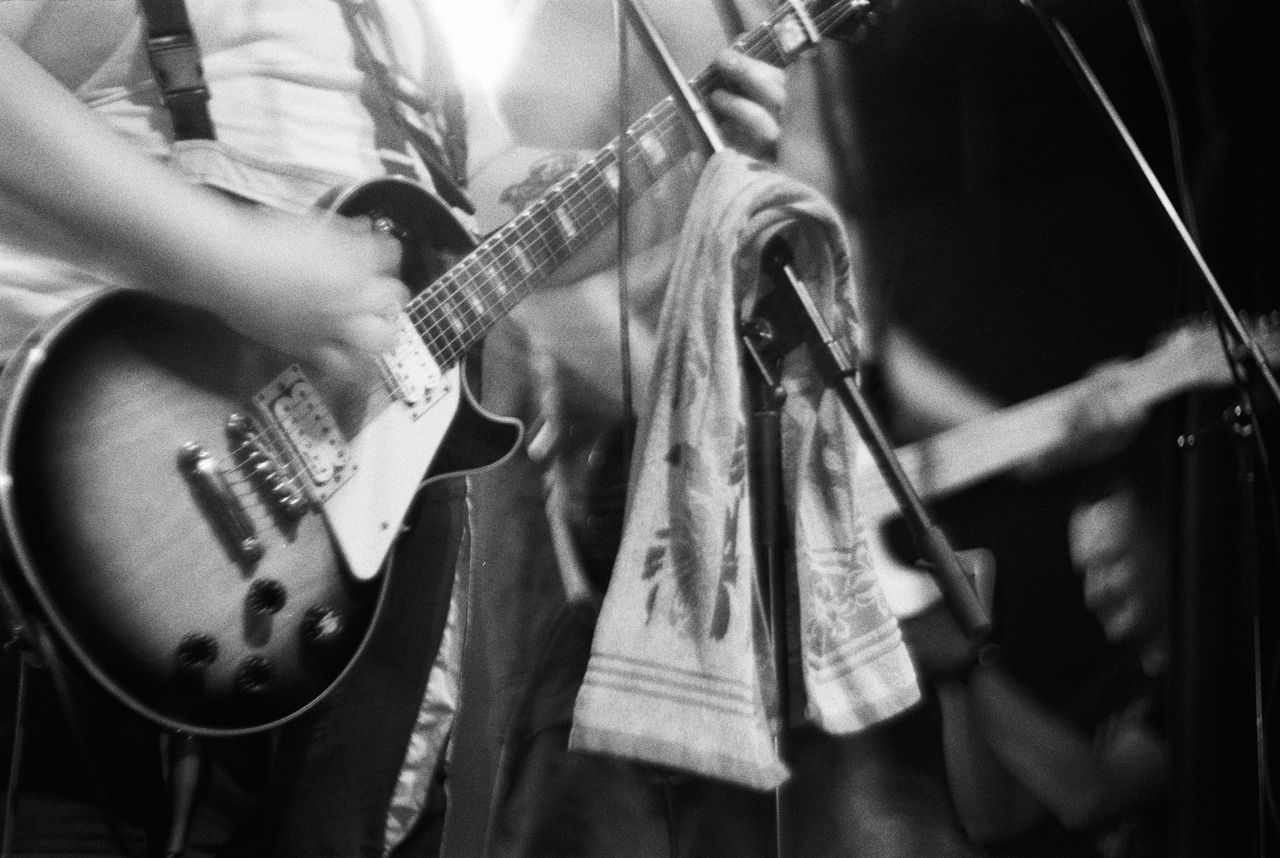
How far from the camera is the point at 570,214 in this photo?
88cm

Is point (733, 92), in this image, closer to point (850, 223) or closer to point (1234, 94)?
point (850, 223)

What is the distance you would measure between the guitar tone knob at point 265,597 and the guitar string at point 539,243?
0.05 metres

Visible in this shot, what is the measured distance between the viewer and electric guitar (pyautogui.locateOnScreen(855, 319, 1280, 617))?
3.66ft

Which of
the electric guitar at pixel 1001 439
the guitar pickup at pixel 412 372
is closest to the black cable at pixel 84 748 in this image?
the guitar pickup at pixel 412 372

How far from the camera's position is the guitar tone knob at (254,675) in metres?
0.64

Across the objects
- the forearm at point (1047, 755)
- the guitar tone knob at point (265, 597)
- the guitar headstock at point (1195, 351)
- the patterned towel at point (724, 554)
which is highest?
the guitar tone knob at point (265, 597)

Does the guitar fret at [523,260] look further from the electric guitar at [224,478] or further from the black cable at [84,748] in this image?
the black cable at [84,748]

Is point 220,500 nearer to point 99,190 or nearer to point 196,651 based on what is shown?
point 196,651

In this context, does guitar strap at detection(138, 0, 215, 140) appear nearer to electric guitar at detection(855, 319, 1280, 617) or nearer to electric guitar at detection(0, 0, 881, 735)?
electric guitar at detection(0, 0, 881, 735)

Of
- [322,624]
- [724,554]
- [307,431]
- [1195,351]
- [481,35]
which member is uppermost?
[481,35]

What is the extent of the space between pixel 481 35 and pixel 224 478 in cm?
49

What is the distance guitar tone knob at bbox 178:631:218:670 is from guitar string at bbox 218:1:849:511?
0.30 ft

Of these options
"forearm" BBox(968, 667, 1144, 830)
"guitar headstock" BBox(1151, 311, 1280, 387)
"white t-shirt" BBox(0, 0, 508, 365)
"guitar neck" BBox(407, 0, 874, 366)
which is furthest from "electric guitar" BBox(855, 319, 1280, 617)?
"white t-shirt" BBox(0, 0, 508, 365)

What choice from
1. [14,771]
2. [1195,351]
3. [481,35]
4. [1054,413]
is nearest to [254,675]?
[14,771]
